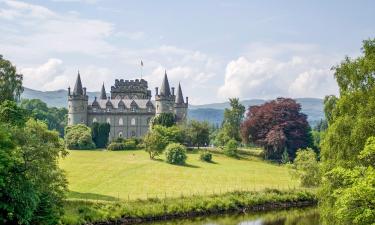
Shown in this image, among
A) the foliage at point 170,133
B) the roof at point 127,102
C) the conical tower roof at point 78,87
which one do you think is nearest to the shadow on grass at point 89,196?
the foliage at point 170,133

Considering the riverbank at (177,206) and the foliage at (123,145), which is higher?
the foliage at (123,145)

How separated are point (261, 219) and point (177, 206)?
22.5 feet

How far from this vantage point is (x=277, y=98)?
9531 cm

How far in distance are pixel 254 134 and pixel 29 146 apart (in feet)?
205

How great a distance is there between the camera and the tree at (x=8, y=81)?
44.2 metres

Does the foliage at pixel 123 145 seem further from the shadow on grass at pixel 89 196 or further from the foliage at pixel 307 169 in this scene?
the shadow on grass at pixel 89 196

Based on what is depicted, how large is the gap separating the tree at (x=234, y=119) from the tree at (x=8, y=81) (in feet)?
187

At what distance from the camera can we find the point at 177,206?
43188mm

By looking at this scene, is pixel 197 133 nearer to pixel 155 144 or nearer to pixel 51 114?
pixel 155 144

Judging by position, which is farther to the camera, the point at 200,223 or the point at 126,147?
the point at 126,147

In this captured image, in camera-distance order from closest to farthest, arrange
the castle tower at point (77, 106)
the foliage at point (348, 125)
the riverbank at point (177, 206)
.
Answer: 1. the foliage at point (348, 125)
2. the riverbank at point (177, 206)
3. the castle tower at point (77, 106)

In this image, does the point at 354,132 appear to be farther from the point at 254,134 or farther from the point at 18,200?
the point at 254,134

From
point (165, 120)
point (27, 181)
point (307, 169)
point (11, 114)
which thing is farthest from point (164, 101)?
point (27, 181)

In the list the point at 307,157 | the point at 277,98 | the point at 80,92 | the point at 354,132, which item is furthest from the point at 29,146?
the point at 80,92
